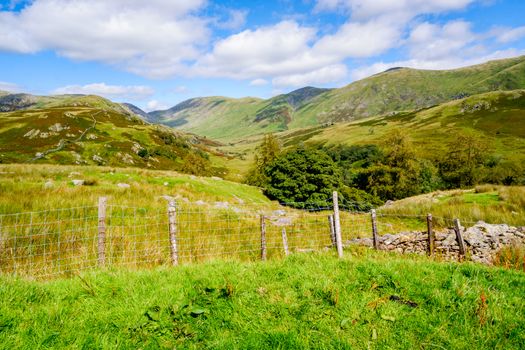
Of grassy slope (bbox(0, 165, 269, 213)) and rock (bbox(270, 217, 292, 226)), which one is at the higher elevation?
grassy slope (bbox(0, 165, 269, 213))

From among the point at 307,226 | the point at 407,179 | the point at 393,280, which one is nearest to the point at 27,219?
the point at 393,280

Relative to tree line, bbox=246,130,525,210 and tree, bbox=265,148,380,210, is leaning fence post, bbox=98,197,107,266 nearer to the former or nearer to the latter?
tree line, bbox=246,130,525,210

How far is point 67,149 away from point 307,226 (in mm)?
85429

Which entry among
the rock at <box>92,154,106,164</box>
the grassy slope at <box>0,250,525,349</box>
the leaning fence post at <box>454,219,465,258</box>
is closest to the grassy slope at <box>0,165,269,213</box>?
the grassy slope at <box>0,250,525,349</box>

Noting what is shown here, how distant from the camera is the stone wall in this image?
12762mm

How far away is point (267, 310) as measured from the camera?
563 centimetres

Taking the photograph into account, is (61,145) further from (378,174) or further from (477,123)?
(477,123)

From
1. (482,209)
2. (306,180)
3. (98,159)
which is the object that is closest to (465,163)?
(306,180)

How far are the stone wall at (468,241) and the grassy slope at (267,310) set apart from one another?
21.3 feet

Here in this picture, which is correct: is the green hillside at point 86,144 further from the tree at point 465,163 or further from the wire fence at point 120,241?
the wire fence at point 120,241

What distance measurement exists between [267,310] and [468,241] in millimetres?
12277

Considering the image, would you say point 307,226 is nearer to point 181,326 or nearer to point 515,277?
point 515,277

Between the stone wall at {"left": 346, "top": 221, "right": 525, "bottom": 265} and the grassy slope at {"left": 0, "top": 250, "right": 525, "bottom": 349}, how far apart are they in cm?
648

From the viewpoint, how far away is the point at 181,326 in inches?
202
